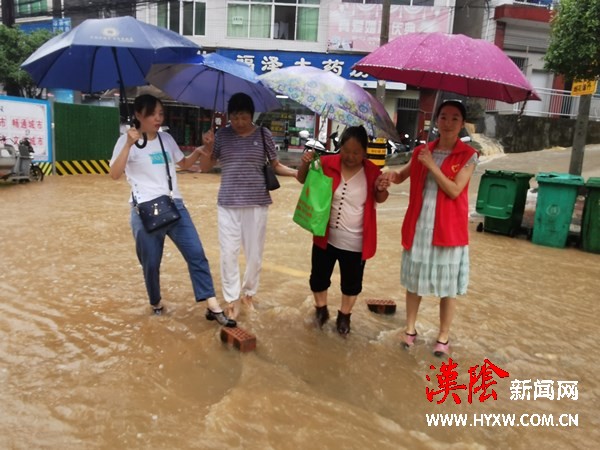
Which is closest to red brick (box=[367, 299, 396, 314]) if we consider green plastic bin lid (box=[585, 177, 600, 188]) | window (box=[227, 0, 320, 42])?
green plastic bin lid (box=[585, 177, 600, 188])

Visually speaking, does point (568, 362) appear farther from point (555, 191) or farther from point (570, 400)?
point (555, 191)

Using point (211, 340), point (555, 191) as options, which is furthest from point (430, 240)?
point (555, 191)

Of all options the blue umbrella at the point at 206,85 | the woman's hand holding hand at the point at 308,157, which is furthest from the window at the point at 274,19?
the woman's hand holding hand at the point at 308,157

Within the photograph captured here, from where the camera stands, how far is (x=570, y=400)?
122 inches

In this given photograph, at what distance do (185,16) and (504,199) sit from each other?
681 inches

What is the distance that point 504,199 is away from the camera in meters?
7.52

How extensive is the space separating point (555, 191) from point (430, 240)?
4.58m

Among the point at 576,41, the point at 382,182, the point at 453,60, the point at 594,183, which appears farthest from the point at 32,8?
the point at 453,60

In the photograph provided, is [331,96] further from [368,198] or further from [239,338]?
[239,338]

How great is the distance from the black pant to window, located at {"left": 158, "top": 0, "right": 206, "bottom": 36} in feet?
63.0

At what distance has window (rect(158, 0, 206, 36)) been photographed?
20375 mm

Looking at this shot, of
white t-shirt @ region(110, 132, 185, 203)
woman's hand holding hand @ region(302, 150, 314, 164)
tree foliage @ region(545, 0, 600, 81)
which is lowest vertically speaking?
white t-shirt @ region(110, 132, 185, 203)

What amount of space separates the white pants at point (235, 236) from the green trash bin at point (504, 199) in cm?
493

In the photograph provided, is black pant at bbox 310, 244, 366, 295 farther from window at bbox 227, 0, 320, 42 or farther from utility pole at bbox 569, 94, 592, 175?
window at bbox 227, 0, 320, 42
